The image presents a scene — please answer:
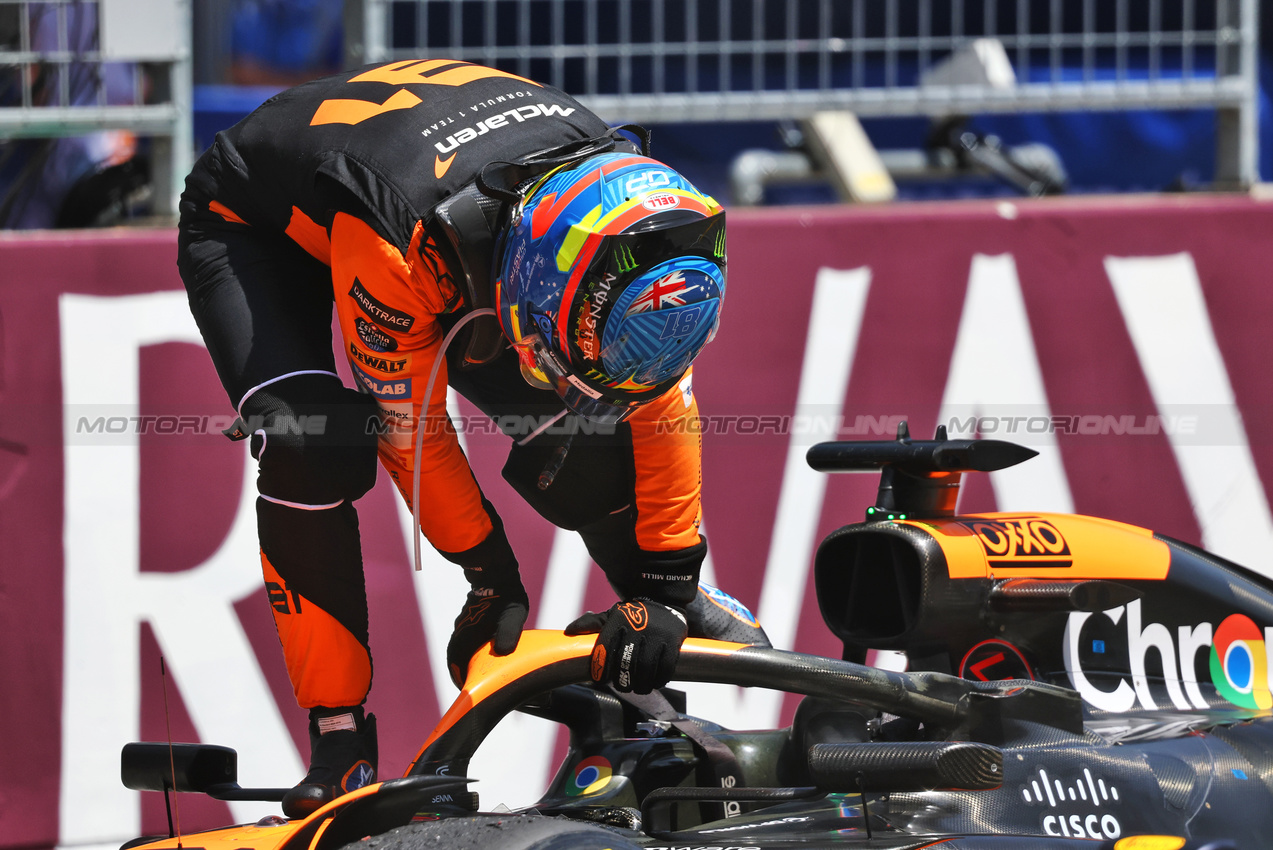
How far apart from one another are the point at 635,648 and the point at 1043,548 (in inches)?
36.8

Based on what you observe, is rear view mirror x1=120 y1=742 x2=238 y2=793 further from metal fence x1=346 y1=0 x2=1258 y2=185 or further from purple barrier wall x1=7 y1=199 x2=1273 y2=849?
metal fence x1=346 y1=0 x2=1258 y2=185

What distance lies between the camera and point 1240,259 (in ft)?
12.1

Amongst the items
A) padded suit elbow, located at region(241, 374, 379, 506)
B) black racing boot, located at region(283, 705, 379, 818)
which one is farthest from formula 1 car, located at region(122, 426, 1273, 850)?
padded suit elbow, located at region(241, 374, 379, 506)

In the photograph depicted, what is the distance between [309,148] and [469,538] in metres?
0.78

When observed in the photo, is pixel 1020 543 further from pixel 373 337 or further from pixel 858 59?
pixel 858 59

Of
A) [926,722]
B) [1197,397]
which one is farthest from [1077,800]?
[1197,397]

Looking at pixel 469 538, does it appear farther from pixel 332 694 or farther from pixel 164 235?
pixel 164 235

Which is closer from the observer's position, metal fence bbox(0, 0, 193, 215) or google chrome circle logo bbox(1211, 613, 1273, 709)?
google chrome circle logo bbox(1211, 613, 1273, 709)

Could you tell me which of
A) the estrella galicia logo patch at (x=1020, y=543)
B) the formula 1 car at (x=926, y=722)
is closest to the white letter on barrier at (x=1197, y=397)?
the formula 1 car at (x=926, y=722)

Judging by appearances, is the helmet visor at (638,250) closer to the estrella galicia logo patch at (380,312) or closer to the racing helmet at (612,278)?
the racing helmet at (612,278)

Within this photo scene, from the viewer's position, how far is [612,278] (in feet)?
6.40

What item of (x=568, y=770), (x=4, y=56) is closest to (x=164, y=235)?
(x=4, y=56)

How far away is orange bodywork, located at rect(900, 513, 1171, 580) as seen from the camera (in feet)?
8.00

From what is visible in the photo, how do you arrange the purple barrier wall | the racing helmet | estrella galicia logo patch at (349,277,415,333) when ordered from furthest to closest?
the purple barrier wall → estrella galicia logo patch at (349,277,415,333) → the racing helmet
